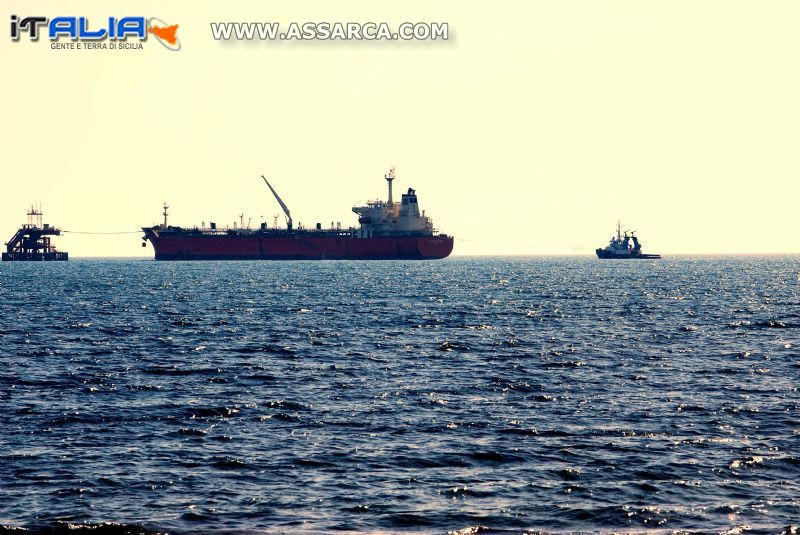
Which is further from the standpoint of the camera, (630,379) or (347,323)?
(347,323)

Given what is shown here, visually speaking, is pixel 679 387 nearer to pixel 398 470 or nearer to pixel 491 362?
pixel 491 362

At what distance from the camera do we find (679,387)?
31.9 metres

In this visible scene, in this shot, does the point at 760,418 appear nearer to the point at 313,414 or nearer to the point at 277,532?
the point at 313,414

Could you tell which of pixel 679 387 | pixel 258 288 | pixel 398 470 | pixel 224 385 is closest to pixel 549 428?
pixel 398 470

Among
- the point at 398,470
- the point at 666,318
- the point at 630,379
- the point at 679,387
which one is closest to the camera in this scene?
the point at 398,470

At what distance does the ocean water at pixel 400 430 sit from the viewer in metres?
17.7

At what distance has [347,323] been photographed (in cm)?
5984

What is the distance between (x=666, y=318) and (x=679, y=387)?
3339 cm

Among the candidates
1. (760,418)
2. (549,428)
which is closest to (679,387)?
(760,418)

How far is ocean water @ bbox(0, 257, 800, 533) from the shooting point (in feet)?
58.1

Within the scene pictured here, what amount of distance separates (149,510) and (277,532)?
304cm

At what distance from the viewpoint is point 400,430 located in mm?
24750

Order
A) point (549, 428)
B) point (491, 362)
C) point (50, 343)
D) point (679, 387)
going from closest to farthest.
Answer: point (549, 428) → point (679, 387) → point (491, 362) → point (50, 343)

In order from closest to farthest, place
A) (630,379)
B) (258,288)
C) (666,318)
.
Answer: (630,379) < (666,318) < (258,288)
